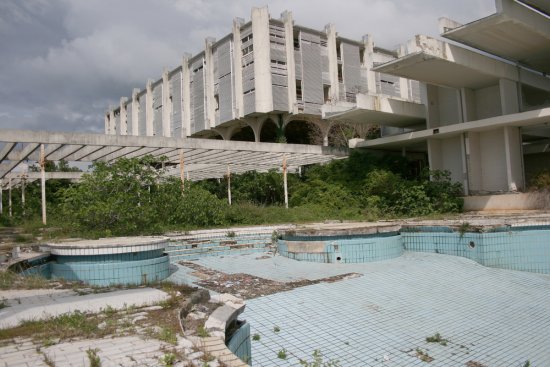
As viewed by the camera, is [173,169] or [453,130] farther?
[173,169]

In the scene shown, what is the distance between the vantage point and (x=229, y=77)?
1196 inches

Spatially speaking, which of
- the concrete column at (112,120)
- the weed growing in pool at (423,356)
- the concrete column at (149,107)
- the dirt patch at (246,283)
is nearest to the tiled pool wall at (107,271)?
the dirt patch at (246,283)

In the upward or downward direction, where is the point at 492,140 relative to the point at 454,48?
downward

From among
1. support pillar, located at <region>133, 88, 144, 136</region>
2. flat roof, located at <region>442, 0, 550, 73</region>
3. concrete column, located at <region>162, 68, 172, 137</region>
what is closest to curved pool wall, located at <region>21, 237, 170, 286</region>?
flat roof, located at <region>442, 0, 550, 73</region>

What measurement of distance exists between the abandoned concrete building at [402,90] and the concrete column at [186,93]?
0.30ft

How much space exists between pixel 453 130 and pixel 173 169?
15483 millimetres

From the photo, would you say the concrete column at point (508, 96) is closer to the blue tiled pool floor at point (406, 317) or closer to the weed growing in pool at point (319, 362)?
the blue tiled pool floor at point (406, 317)

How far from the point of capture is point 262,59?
91.3ft

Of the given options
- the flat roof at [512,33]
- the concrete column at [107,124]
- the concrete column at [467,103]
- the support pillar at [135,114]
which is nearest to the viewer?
the flat roof at [512,33]

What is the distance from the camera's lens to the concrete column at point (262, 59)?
2767 cm

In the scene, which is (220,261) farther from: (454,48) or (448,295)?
(454,48)

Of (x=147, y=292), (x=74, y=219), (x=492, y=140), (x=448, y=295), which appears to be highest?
(x=492, y=140)

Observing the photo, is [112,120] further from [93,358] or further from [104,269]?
[93,358]

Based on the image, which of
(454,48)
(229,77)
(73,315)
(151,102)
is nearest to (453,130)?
(454,48)
